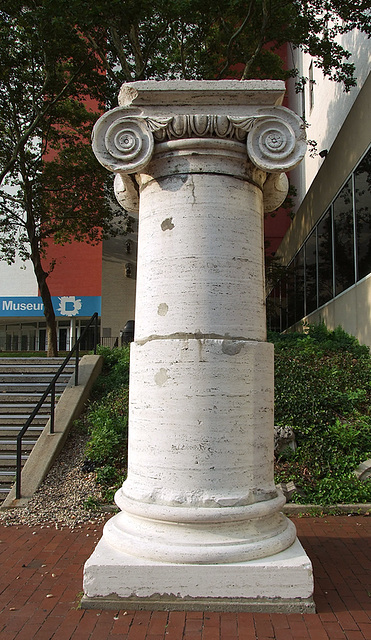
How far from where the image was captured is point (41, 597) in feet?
12.7

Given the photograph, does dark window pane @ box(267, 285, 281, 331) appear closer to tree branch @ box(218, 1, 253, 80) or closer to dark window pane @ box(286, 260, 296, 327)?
dark window pane @ box(286, 260, 296, 327)

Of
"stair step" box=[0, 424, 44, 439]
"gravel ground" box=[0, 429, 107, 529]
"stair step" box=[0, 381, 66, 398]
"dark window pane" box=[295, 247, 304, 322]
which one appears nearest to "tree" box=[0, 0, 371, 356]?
"dark window pane" box=[295, 247, 304, 322]

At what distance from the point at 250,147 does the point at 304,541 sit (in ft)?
12.5

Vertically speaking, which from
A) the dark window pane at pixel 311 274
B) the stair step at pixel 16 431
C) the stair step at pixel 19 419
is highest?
the dark window pane at pixel 311 274

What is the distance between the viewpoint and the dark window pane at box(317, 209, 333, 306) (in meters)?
14.0

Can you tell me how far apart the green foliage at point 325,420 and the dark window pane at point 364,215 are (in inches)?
75.1

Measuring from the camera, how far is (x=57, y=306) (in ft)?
103

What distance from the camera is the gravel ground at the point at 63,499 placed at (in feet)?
20.2

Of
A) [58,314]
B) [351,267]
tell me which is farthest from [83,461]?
[58,314]

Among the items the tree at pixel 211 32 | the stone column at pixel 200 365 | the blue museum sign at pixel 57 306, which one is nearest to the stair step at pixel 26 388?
the stone column at pixel 200 365

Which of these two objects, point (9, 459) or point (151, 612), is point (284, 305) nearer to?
point (9, 459)

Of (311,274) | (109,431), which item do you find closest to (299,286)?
(311,274)

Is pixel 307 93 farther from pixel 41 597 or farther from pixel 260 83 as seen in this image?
pixel 41 597

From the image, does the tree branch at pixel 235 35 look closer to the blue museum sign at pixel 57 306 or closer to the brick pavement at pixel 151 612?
the brick pavement at pixel 151 612
